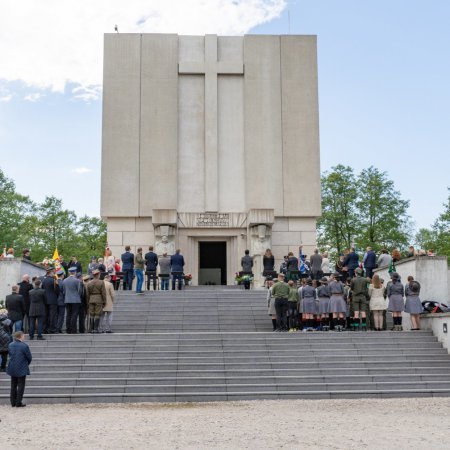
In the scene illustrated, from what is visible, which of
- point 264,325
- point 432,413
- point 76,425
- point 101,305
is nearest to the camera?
point 76,425

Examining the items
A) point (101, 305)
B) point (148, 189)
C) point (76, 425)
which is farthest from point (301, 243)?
point (76, 425)

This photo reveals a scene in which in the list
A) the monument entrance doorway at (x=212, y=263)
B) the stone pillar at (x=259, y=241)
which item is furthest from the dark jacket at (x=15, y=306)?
the monument entrance doorway at (x=212, y=263)

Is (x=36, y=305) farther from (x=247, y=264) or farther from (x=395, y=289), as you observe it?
(x=247, y=264)

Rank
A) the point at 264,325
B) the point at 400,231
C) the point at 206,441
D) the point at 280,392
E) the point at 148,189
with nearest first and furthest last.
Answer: the point at 206,441 → the point at 280,392 → the point at 264,325 → the point at 148,189 → the point at 400,231

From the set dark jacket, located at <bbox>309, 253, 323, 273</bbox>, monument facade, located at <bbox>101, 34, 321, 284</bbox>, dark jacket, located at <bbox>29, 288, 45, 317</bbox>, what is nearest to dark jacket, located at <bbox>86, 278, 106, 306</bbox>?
dark jacket, located at <bbox>29, 288, 45, 317</bbox>

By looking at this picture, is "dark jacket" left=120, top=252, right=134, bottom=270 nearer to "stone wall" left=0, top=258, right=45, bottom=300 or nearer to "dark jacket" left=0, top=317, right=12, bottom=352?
"stone wall" left=0, top=258, right=45, bottom=300

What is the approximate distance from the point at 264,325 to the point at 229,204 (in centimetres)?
1198

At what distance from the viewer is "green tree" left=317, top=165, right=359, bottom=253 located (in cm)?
4288

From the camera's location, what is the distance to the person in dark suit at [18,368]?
39.5 ft

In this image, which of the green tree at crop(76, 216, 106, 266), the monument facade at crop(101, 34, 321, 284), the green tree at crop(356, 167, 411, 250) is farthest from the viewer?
the green tree at crop(76, 216, 106, 266)

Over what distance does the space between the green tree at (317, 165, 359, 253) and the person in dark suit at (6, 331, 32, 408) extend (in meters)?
32.5

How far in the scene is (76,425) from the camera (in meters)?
10.3

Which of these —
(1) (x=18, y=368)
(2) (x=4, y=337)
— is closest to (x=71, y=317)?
(2) (x=4, y=337)

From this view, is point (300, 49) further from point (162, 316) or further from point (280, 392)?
point (280, 392)
